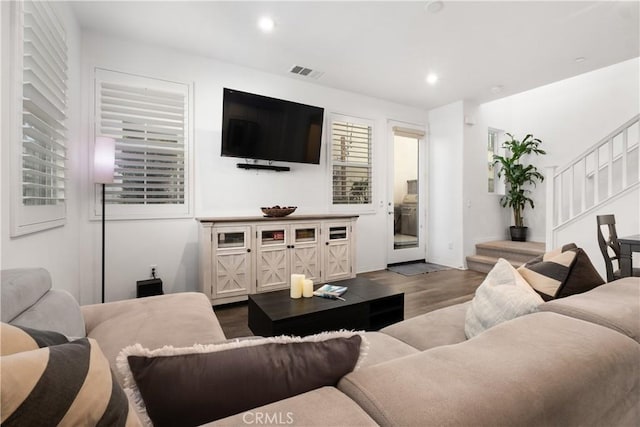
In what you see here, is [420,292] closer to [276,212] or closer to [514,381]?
[276,212]

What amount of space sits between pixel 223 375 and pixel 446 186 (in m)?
5.04

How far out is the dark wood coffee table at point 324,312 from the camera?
A: 1.80 metres

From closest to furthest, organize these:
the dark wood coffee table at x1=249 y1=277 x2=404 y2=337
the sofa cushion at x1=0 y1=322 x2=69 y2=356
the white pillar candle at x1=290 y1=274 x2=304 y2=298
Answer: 1. the sofa cushion at x1=0 y1=322 x2=69 y2=356
2. the dark wood coffee table at x1=249 y1=277 x2=404 y2=337
3. the white pillar candle at x1=290 y1=274 x2=304 y2=298

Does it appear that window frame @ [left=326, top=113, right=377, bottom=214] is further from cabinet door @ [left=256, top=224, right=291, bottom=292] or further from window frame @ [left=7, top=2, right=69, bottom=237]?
window frame @ [left=7, top=2, right=69, bottom=237]

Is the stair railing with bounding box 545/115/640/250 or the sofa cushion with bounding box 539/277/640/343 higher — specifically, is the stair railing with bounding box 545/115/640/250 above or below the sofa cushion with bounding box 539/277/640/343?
above

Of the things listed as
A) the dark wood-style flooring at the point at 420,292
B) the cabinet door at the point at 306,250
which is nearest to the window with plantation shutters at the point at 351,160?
the cabinet door at the point at 306,250

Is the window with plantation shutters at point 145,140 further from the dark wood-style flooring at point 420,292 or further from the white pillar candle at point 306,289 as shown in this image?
the white pillar candle at point 306,289

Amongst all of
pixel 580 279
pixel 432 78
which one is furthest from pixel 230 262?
pixel 432 78

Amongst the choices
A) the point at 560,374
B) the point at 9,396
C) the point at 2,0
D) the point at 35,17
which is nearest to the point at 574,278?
the point at 560,374

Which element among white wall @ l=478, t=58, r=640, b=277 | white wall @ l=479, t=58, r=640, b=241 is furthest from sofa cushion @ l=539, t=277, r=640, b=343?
white wall @ l=479, t=58, r=640, b=241

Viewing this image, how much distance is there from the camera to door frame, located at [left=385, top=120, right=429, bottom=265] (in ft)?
15.7

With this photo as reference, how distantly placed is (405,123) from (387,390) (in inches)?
194

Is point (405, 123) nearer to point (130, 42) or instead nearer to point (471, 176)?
point (471, 176)

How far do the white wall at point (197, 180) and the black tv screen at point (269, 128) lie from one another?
254mm
